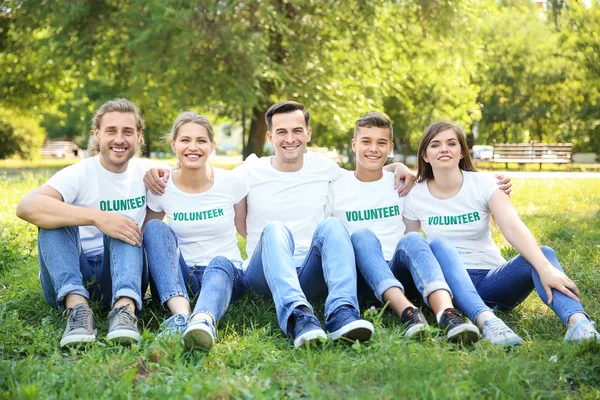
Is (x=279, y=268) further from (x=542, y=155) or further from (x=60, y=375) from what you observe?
(x=542, y=155)

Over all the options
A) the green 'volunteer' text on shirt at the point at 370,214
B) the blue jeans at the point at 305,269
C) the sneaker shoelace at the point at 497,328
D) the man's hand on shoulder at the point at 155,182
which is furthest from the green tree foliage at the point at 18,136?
the sneaker shoelace at the point at 497,328

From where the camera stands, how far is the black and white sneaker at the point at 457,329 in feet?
11.2

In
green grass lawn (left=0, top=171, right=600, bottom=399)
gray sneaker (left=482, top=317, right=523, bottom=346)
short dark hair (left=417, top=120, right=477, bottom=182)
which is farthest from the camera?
short dark hair (left=417, top=120, right=477, bottom=182)

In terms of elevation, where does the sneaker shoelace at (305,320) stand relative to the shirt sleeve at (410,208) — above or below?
below

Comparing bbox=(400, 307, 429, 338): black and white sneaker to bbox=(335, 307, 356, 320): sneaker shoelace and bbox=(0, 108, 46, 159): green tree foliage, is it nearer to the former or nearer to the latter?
bbox=(335, 307, 356, 320): sneaker shoelace

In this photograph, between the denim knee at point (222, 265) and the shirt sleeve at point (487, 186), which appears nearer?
the denim knee at point (222, 265)

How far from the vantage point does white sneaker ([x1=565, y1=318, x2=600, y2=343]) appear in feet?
11.4

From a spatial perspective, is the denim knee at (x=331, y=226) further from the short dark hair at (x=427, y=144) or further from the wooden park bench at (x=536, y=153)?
the wooden park bench at (x=536, y=153)

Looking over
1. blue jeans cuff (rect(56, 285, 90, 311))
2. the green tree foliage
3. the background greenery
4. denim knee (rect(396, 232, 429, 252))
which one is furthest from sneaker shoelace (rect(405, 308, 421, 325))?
the green tree foliage

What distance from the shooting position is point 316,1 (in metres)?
16.4

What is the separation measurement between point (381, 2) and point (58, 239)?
1433 centimetres

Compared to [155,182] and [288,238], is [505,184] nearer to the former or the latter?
[288,238]

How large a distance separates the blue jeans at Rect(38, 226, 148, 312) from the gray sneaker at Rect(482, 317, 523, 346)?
194 cm

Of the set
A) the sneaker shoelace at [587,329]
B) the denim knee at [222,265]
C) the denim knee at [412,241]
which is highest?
the denim knee at [412,241]
